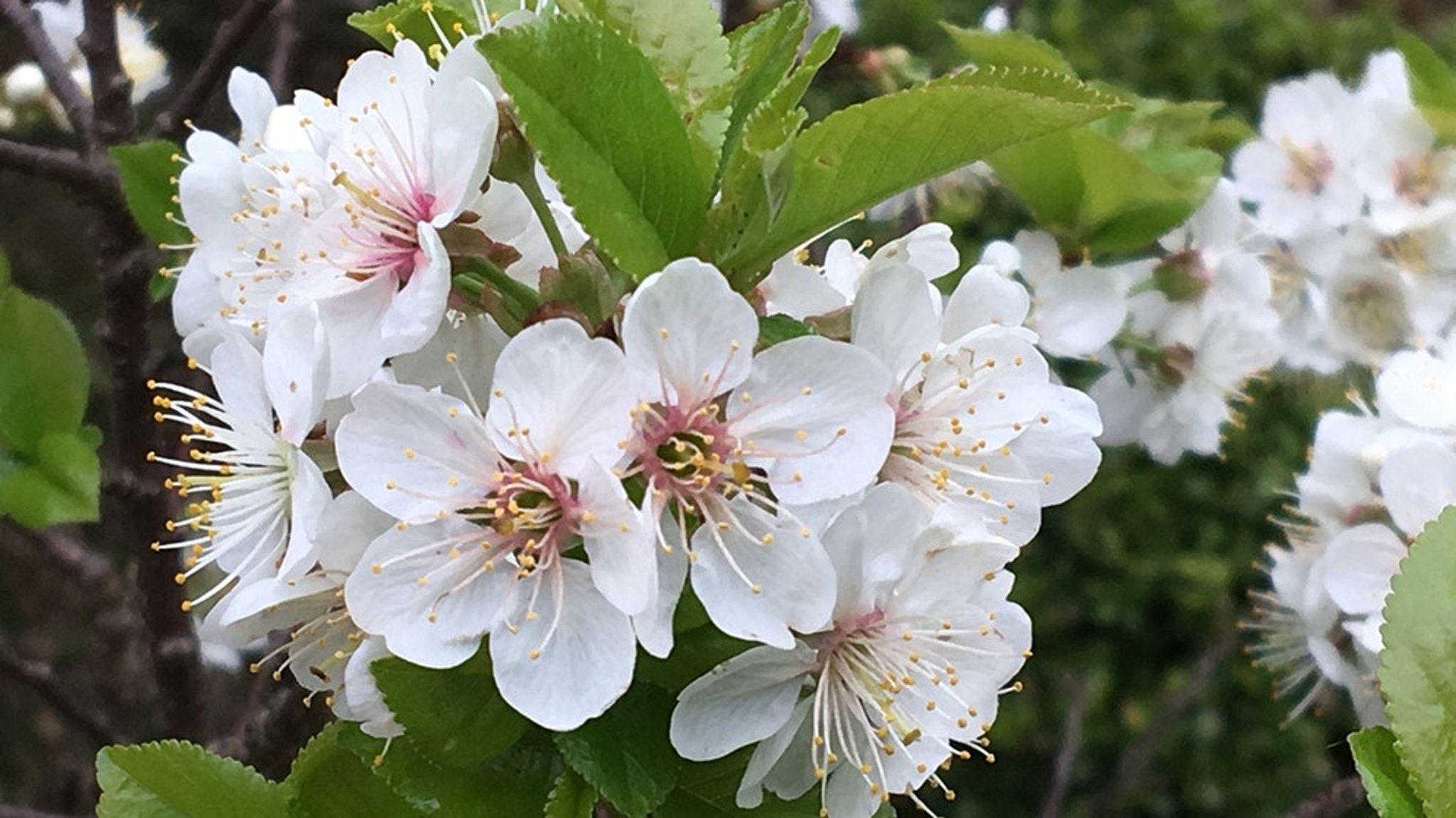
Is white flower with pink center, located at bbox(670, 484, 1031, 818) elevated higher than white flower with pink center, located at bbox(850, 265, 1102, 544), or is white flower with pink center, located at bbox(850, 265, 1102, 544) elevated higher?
white flower with pink center, located at bbox(850, 265, 1102, 544)

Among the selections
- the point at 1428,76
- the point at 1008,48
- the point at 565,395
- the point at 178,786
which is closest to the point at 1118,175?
the point at 1008,48

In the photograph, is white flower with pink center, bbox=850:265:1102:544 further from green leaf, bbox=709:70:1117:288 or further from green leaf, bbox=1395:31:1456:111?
green leaf, bbox=1395:31:1456:111

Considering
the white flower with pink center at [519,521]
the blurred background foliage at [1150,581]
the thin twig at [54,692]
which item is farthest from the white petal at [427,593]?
the blurred background foliage at [1150,581]

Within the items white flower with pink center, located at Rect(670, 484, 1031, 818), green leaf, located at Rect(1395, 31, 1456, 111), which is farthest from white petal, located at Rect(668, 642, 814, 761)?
green leaf, located at Rect(1395, 31, 1456, 111)

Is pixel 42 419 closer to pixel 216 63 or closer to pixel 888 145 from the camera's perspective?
pixel 216 63

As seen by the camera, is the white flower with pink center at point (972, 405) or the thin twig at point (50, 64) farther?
the thin twig at point (50, 64)

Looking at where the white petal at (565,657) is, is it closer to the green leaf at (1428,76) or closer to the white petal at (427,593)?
the white petal at (427,593)

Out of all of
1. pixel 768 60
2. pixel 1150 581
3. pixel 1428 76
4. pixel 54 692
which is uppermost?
pixel 768 60
